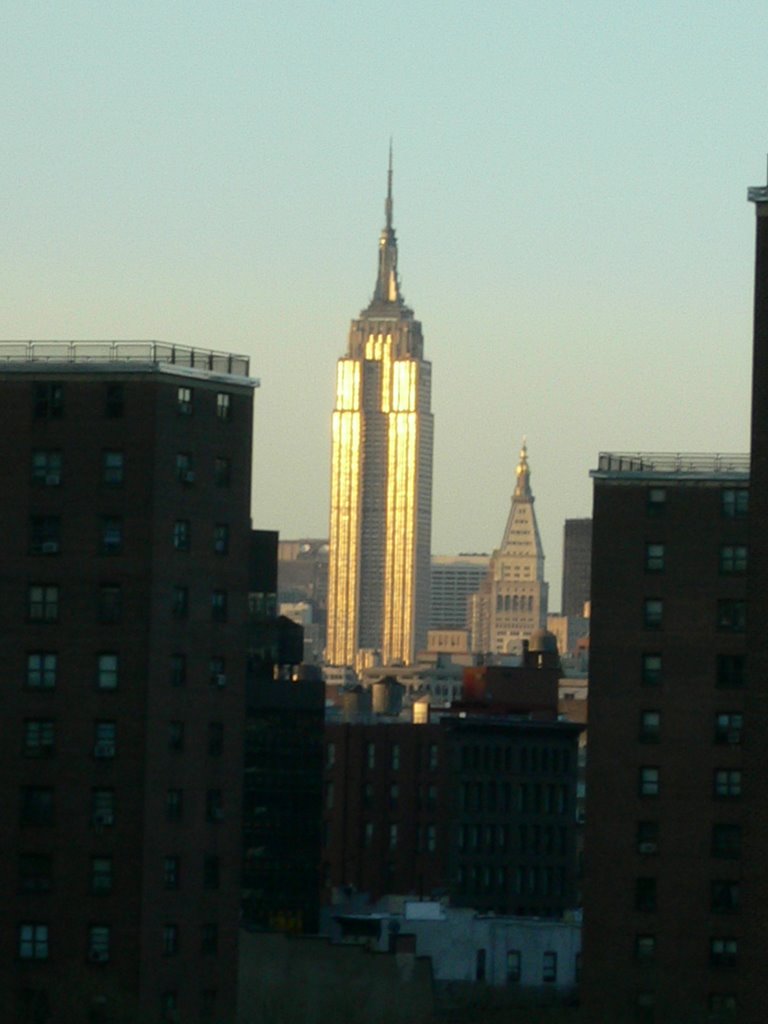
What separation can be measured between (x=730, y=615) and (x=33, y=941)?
1318 inches

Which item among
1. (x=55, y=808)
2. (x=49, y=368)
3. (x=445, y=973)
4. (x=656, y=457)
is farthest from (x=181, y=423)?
(x=445, y=973)

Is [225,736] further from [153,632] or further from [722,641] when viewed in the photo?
[722,641]

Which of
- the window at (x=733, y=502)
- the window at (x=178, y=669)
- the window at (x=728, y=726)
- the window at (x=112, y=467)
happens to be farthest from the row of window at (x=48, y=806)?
the window at (x=733, y=502)

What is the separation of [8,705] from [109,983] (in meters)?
11.1

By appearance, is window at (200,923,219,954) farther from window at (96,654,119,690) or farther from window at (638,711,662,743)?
window at (638,711,662,743)

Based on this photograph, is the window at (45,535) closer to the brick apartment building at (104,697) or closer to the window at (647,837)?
the brick apartment building at (104,697)

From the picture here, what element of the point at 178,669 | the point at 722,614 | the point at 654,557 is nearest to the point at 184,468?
the point at 178,669

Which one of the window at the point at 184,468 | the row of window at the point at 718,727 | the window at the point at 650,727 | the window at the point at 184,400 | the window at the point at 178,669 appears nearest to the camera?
the window at the point at 178,669

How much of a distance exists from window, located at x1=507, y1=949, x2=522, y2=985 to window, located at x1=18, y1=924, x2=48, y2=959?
6726 cm

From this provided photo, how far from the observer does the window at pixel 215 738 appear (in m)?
139

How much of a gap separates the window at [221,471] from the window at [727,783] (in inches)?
971

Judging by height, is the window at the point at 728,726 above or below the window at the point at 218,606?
below

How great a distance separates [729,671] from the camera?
491ft

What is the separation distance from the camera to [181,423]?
452 feet
